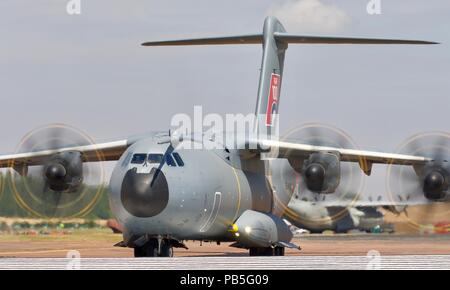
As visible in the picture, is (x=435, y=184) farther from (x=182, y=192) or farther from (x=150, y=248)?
(x=150, y=248)

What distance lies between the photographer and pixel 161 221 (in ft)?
75.7

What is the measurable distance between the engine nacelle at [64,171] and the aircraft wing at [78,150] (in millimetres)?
214

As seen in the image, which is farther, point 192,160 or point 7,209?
point 7,209

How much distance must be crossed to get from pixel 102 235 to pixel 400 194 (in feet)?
74.0

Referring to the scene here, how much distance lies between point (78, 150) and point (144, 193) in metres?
5.48

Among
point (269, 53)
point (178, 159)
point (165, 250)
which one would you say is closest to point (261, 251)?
point (165, 250)

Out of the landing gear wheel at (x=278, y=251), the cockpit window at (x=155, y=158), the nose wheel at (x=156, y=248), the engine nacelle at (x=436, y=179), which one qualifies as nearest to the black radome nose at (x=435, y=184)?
the engine nacelle at (x=436, y=179)

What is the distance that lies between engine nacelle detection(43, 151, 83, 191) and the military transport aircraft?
0.09 ft

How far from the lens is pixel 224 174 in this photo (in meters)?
25.6

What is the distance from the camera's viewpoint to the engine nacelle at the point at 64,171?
26.7 meters

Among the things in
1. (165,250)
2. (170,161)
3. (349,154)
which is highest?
(349,154)

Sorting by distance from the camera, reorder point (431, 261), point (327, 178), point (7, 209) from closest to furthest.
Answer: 1. point (431, 261)
2. point (327, 178)
3. point (7, 209)
